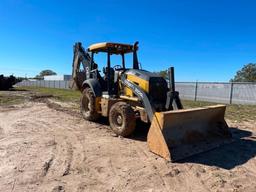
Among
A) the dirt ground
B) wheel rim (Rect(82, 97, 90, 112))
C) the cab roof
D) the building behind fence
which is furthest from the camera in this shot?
the building behind fence

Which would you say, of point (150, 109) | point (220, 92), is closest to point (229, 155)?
point (150, 109)

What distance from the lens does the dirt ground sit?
3.62 m

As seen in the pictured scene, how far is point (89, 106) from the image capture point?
26.5 feet

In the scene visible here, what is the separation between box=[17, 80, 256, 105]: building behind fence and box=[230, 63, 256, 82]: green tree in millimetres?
25917

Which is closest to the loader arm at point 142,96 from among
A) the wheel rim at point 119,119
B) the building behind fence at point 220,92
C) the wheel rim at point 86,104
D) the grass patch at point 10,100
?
the wheel rim at point 119,119

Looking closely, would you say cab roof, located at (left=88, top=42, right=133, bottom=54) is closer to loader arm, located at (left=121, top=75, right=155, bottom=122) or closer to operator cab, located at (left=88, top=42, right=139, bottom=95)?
operator cab, located at (left=88, top=42, right=139, bottom=95)

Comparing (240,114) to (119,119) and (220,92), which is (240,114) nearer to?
(119,119)

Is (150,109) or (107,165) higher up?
(150,109)

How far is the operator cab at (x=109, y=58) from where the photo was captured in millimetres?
7177

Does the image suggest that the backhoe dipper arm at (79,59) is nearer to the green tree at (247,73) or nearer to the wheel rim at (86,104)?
the wheel rim at (86,104)

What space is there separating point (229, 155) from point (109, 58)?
420 cm

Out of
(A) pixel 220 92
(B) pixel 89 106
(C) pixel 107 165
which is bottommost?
(C) pixel 107 165

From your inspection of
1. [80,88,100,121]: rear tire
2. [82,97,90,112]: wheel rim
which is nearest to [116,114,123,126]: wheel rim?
[80,88,100,121]: rear tire

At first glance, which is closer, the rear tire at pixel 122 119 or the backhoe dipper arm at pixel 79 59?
the rear tire at pixel 122 119
